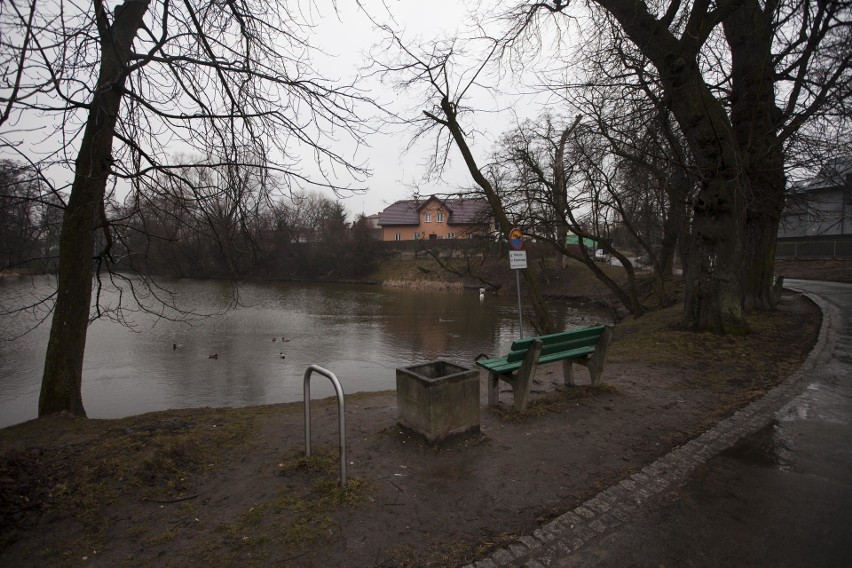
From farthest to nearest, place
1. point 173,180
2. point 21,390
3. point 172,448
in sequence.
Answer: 1. point 21,390
2. point 173,180
3. point 172,448

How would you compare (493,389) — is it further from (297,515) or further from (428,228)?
(428,228)

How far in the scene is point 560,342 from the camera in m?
5.27

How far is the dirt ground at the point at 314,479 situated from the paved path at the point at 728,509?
200 mm

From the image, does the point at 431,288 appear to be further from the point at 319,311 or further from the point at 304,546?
the point at 304,546

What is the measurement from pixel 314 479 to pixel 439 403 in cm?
120

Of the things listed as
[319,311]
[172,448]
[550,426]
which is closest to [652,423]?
[550,426]

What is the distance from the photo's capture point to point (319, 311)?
24219 mm

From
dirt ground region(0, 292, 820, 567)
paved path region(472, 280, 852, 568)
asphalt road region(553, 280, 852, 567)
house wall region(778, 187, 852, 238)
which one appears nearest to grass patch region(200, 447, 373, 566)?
dirt ground region(0, 292, 820, 567)

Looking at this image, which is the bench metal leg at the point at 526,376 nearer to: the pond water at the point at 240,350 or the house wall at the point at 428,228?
the pond water at the point at 240,350

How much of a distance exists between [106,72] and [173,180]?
123 cm

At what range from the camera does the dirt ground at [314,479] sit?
111 inches

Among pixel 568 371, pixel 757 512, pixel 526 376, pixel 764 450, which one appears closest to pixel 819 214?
pixel 568 371

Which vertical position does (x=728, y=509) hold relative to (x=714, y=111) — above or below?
below

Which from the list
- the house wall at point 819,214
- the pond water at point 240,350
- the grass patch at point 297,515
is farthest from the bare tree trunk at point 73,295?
the house wall at point 819,214
